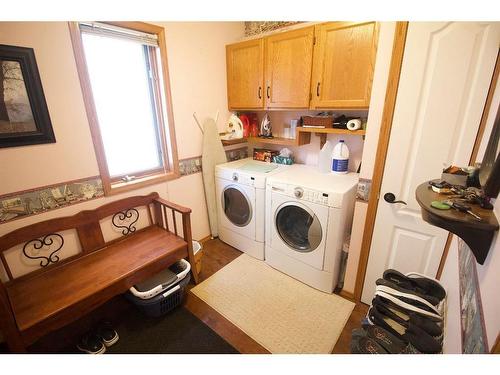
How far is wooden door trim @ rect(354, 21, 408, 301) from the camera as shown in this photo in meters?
1.21

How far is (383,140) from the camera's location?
1377 millimetres

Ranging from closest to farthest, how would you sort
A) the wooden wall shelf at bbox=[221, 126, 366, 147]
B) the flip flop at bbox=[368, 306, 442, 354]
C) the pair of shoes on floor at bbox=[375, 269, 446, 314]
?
the flip flop at bbox=[368, 306, 442, 354], the pair of shoes on floor at bbox=[375, 269, 446, 314], the wooden wall shelf at bbox=[221, 126, 366, 147]

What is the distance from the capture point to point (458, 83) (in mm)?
1121

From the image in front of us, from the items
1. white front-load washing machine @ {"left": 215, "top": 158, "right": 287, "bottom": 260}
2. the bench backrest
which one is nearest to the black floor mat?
the bench backrest

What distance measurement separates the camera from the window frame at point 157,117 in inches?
58.0

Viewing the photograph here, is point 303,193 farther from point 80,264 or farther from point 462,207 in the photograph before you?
point 80,264

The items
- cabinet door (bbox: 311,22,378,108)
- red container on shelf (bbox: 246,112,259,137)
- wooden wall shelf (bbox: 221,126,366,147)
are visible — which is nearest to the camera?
cabinet door (bbox: 311,22,378,108)

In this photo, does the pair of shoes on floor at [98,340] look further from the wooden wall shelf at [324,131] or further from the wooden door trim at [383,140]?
the wooden wall shelf at [324,131]

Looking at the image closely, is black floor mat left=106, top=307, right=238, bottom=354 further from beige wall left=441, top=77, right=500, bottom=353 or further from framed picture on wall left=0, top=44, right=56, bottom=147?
framed picture on wall left=0, top=44, right=56, bottom=147

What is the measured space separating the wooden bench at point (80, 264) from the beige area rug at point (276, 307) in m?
0.35

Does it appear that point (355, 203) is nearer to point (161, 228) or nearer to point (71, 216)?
point (161, 228)

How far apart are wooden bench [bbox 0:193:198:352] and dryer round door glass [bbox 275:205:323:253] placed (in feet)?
2.70
